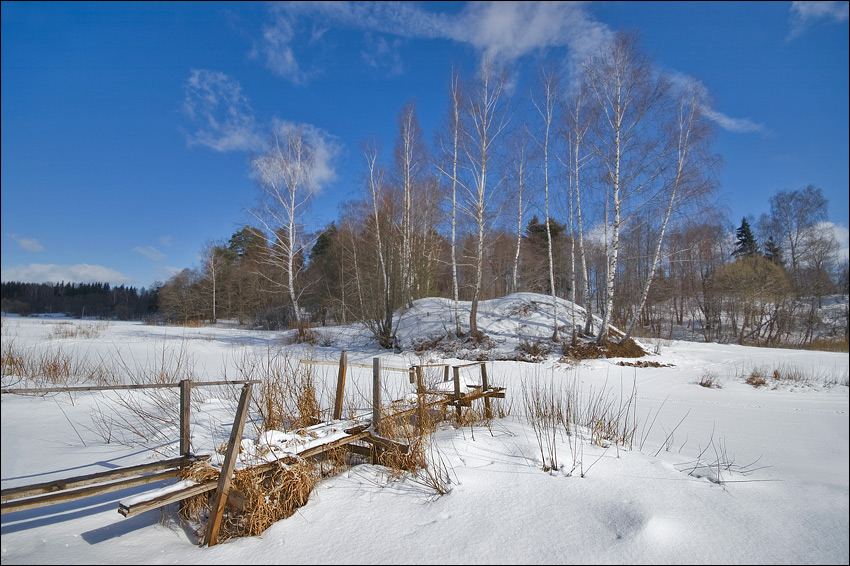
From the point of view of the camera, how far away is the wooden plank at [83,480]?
8.08 feet

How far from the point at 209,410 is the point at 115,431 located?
1.23 m

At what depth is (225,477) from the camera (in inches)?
121

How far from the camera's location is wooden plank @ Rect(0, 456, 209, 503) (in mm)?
2463

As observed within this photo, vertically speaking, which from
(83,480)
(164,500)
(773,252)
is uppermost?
(773,252)

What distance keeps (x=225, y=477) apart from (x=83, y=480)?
0.94 meters

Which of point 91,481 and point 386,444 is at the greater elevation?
point 91,481

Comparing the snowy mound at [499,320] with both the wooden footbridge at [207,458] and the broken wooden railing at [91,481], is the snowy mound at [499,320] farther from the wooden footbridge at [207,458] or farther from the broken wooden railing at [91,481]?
the broken wooden railing at [91,481]

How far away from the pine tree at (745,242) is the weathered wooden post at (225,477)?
1554 inches

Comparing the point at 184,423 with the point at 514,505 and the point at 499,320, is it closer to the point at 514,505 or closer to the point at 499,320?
the point at 514,505

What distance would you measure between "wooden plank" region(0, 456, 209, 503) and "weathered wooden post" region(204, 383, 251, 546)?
42cm

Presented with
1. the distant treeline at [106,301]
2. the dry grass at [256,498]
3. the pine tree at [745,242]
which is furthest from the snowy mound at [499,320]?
the distant treeline at [106,301]

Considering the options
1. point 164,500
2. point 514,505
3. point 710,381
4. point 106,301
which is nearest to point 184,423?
point 164,500

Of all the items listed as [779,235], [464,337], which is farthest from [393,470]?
[779,235]

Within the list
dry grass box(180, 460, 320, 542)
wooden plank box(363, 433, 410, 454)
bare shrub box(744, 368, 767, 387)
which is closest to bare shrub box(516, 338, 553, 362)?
bare shrub box(744, 368, 767, 387)
